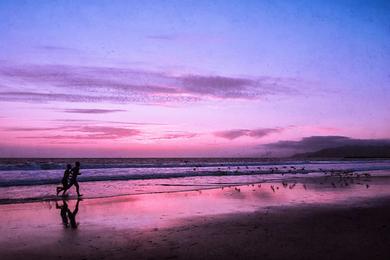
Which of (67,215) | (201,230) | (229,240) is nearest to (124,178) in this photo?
(67,215)

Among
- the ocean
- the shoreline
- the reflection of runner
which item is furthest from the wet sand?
the ocean

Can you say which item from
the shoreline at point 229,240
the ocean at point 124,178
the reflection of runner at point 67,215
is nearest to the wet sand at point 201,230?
the shoreline at point 229,240

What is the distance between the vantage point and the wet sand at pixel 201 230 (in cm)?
884

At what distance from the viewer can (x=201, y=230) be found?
1121 cm

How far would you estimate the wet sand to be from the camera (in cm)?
884

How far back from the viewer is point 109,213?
47.9 ft

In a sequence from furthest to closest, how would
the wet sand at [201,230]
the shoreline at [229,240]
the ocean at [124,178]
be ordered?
the ocean at [124,178], the wet sand at [201,230], the shoreline at [229,240]

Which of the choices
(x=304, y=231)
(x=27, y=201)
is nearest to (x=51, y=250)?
(x=304, y=231)

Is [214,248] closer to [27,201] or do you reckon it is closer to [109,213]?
[109,213]

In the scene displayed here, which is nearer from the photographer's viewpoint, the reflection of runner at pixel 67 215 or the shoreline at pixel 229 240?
the shoreline at pixel 229 240

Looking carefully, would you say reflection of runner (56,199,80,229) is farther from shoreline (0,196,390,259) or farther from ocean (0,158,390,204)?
ocean (0,158,390,204)

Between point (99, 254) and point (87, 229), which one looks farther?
point (87, 229)

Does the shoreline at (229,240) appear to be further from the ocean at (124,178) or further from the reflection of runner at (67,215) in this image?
the ocean at (124,178)

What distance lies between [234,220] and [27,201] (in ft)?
33.3
